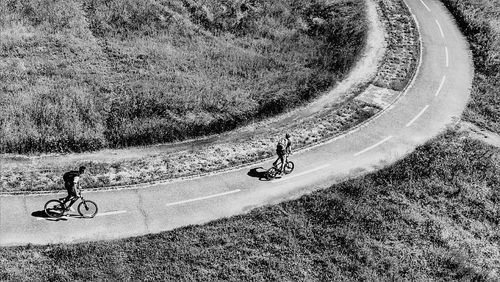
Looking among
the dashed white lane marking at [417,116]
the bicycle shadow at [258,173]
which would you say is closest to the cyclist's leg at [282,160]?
the bicycle shadow at [258,173]

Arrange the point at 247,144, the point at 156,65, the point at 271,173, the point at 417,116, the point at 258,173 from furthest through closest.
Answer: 1. the point at 156,65
2. the point at 417,116
3. the point at 247,144
4. the point at 258,173
5. the point at 271,173

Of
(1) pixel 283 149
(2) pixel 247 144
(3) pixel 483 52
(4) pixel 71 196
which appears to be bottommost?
(2) pixel 247 144

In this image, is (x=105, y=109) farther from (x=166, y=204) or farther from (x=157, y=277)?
(x=157, y=277)

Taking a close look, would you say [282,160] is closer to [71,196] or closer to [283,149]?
[283,149]

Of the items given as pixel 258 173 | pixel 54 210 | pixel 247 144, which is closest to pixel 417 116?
pixel 247 144

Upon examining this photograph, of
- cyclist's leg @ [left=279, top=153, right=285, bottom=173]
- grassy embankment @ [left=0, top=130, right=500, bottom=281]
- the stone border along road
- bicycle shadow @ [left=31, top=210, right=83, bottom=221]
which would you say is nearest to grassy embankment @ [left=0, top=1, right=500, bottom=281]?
grassy embankment @ [left=0, top=130, right=500, bottom=281]

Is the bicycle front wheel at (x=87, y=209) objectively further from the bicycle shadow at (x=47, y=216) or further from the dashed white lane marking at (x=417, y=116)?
the dashed white lane marking at (x=417, y=116)

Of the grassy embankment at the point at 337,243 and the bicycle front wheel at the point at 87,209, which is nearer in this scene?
the grassy embankment at the point at 337,243
